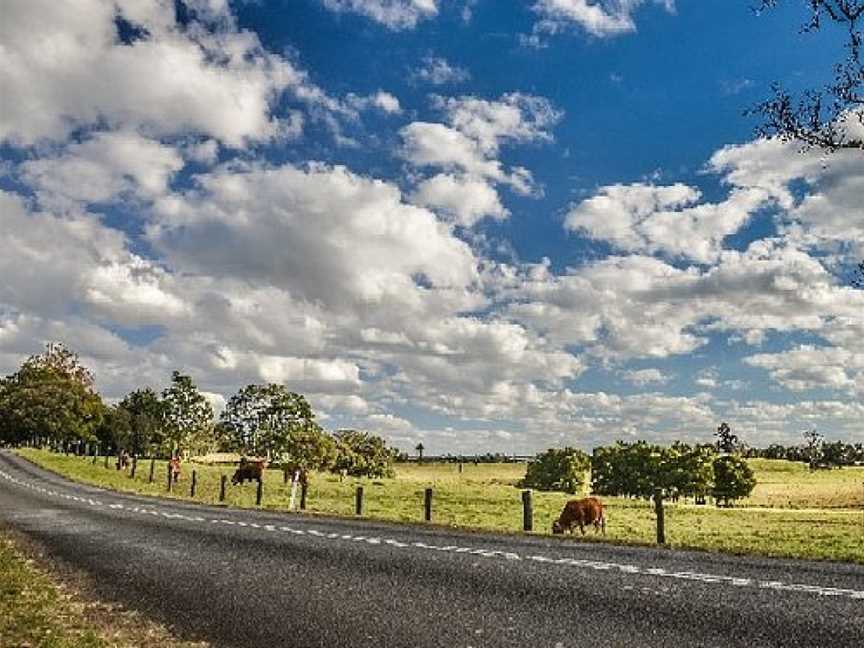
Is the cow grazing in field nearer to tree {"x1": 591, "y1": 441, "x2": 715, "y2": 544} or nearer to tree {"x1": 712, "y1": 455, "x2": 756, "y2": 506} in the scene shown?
tree {"x1": 591, "y1": 441, "x2": 715, "y2": 544}

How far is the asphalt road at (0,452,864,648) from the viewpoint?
738 centimetres

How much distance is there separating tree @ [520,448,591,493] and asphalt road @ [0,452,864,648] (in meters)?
85.9

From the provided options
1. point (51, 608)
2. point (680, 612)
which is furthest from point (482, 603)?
point (51, 608)

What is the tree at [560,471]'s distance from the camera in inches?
3969

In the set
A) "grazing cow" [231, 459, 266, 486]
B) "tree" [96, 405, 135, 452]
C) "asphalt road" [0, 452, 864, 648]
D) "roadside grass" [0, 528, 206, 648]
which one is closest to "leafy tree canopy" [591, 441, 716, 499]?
"grazing cow" [231, 459, 266, 486]

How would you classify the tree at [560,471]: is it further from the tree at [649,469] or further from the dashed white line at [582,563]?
the dashed white line at [582,563]

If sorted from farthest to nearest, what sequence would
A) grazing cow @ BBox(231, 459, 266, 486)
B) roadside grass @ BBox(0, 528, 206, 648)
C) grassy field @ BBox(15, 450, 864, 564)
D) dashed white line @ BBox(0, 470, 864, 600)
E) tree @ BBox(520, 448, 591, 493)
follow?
tree @ BBox(520, 448, 591, 493)
grazing cow @ BBox(231, 459, 266, 486)
grassy field @ BBox(15, 450, 864, 564)
dashed white line @ BBox(0, 470, 864, 600)
roadside grass @ BBox(0, 528, 206, 648)

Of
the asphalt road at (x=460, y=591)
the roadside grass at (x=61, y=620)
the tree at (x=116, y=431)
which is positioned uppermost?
the tree at (x=116, y=431)

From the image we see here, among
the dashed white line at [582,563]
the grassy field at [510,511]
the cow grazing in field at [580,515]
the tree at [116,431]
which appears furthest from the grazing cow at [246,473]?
the tree at [116,431]

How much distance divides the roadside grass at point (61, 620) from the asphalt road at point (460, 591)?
370 millimetres

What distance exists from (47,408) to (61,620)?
117 metres

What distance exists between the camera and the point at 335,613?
857cm

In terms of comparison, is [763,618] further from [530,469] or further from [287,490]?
[530,469]

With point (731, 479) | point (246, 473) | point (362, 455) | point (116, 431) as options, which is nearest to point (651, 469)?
point (731, 479)
